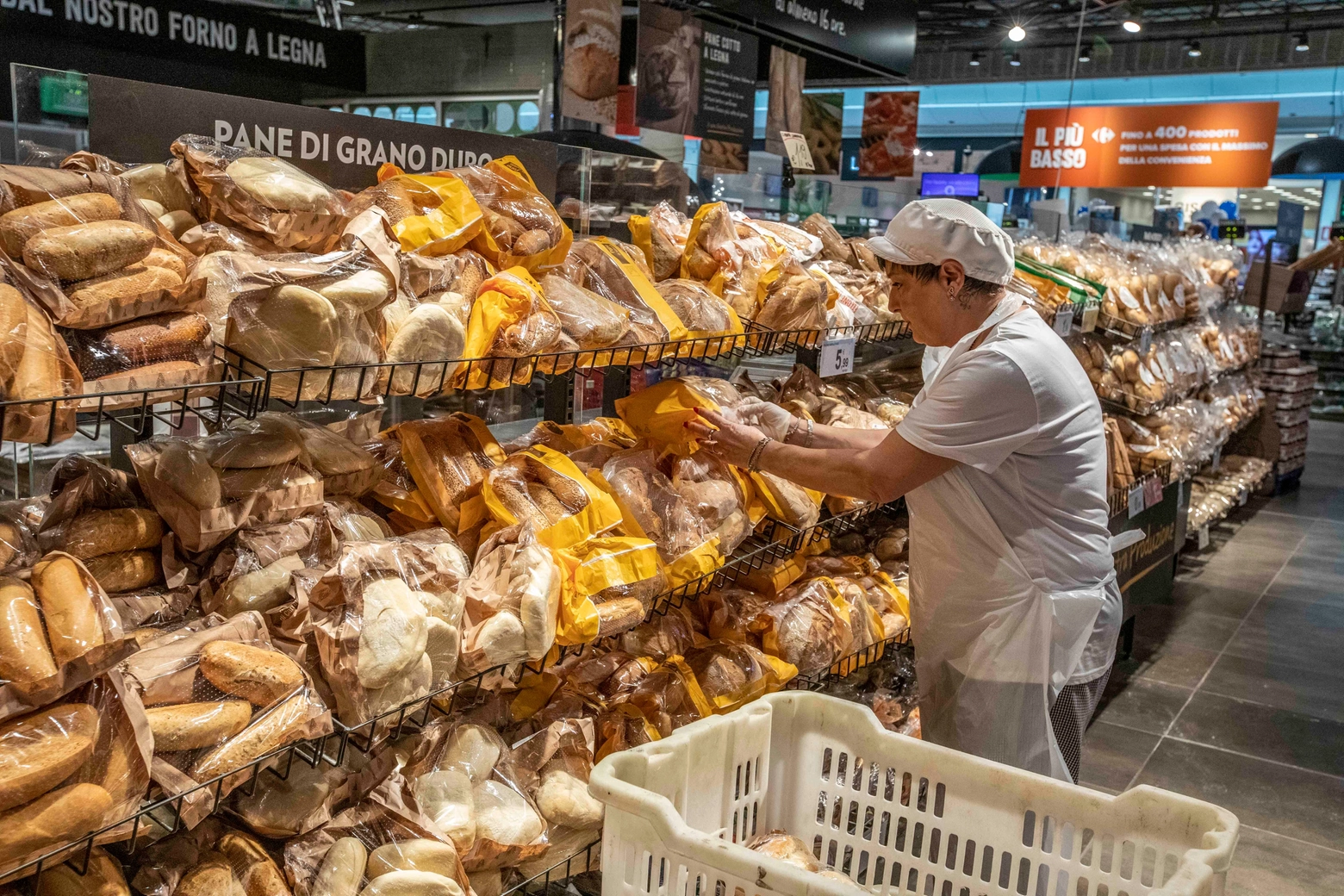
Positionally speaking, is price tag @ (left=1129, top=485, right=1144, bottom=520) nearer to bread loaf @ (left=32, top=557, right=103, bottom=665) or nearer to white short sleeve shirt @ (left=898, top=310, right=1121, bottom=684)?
white short sleeve shirt @ (left=898, top=310, right=1121, bottom=684)

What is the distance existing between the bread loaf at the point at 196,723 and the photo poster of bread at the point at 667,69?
3.48 metres

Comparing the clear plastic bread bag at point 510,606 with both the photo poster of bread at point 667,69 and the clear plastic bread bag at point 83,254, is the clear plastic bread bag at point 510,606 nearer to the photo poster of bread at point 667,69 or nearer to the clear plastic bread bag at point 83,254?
the clear plastic bread bag at point 83,254

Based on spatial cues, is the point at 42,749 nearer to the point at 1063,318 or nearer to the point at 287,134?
the point at 287,134

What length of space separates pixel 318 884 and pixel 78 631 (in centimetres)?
52

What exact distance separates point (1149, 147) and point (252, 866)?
35.4 feet

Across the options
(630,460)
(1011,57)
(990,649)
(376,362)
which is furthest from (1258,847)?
(1011,57)

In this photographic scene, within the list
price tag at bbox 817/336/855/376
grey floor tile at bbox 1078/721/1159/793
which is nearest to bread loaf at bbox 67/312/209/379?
price tag at bbox 817/336/855/376

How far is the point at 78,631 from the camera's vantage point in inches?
40.9

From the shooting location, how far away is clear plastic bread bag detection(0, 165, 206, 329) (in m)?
1.14

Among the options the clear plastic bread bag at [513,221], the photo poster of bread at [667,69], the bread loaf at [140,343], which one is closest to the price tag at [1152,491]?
the photo poster of bread at [667,69]

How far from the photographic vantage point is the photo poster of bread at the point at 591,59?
3.99m

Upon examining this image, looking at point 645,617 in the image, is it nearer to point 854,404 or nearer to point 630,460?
point 630,460

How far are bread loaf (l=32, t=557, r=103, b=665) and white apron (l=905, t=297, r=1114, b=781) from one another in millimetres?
1470

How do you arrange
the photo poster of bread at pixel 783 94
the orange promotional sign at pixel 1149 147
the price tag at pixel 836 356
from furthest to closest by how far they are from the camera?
the orange promotional sign at pixel 1149 147
the photo poster of bread at pixel 783 94
the price tag at pixel 836 356
